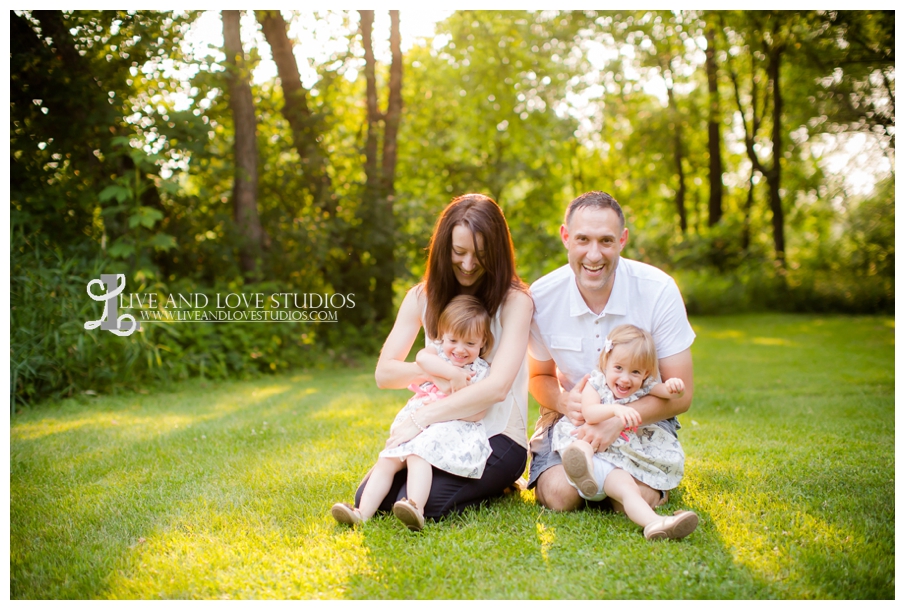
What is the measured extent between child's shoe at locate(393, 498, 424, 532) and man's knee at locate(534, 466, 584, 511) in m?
0.65

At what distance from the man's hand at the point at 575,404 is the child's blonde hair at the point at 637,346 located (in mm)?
139

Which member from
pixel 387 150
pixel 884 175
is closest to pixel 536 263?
pixel 387 150

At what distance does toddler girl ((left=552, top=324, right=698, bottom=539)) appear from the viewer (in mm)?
2754

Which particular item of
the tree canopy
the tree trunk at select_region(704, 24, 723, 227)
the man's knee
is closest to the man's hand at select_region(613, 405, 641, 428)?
Answer: the man's knee

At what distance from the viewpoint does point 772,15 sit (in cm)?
1080

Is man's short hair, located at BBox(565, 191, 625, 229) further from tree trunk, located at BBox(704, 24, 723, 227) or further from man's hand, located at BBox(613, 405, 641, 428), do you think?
tree trunk, located at BBox(704, 24, 723, 227)

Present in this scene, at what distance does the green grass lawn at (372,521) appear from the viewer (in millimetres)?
2336

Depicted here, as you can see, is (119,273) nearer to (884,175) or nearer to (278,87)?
(278,87)

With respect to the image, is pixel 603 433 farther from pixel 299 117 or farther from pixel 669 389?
pixel 299 117

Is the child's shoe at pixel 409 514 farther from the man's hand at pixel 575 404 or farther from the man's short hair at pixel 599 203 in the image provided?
the man's short hair at pixel 599 203

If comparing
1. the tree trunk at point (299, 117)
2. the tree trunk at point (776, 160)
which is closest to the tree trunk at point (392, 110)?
the tree trunk at point (299, 117)

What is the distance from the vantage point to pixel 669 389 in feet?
9.27

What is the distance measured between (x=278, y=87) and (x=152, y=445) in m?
6.98

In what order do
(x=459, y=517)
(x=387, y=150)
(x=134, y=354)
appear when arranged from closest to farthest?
1. (x=459, y=517)
2. (x=134, y=354)
3. (x=387, y=150)
